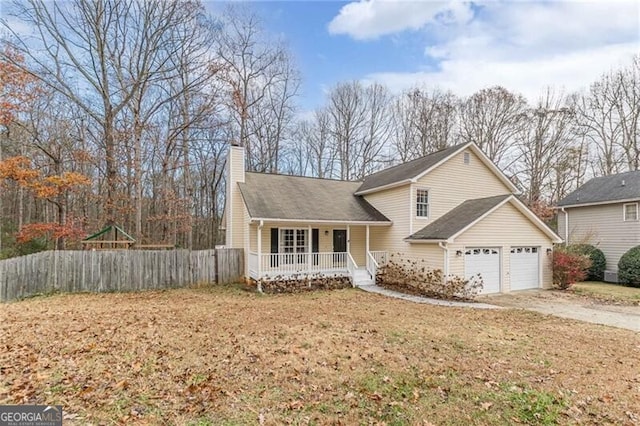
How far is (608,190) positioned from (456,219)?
1125 cm

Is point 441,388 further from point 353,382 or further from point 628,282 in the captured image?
point 628,282

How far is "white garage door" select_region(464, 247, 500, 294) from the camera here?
1245cm

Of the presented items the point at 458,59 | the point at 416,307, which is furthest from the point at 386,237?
the point at 458,59

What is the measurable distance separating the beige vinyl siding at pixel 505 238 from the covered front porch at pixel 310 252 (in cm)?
368

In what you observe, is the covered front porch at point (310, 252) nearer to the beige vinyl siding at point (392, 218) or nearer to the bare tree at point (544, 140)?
the beige vinyl siding at point (392, 218)

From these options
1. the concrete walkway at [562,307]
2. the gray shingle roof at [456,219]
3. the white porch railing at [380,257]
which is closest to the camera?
the concrete walkway at [562,307]

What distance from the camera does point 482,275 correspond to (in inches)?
501

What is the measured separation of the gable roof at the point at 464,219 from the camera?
12320 millimetres

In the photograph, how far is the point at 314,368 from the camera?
197 inches

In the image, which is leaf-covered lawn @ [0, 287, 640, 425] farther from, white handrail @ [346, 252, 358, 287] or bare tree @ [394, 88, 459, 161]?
bare tree @ [394, 88, 459, 161]

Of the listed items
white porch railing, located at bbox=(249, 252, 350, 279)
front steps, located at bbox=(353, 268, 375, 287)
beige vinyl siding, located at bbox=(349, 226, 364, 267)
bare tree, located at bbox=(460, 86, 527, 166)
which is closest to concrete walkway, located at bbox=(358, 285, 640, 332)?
front steps, located at bbox=(353, 268, 375, 287)

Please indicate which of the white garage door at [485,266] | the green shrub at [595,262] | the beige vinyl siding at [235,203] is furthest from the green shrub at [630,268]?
the beige vinyl siding at [235,203]

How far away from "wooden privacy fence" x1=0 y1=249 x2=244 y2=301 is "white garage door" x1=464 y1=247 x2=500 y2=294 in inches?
376

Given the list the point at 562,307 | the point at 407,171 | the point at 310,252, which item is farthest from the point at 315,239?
the point at 562,307
